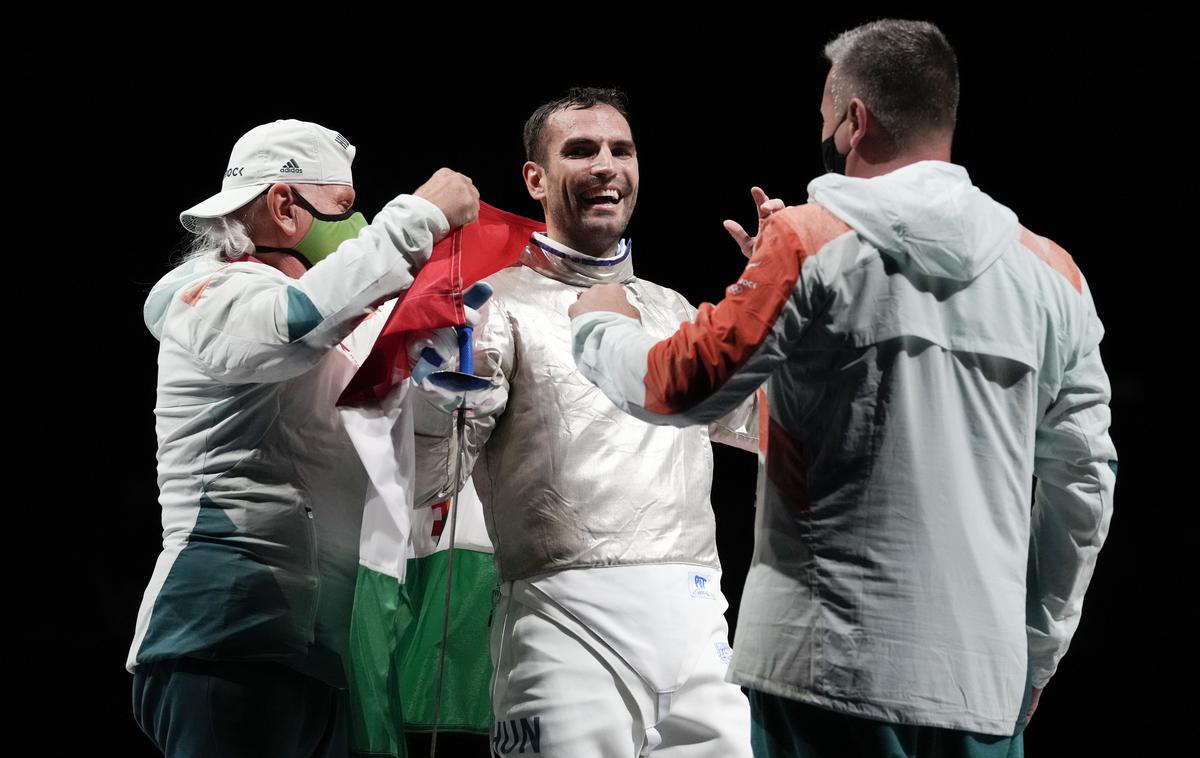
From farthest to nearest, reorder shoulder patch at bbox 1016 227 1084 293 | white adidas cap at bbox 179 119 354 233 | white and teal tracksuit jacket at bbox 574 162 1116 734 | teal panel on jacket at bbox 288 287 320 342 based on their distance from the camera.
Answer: white adidas cap at bbox 179 119 354 233 < teal panel on jacket at bbox 288 287 320 342 < shoulder patch at bbox 1016 227 1084 293 < white and teal tracksuit jacket at bbox 574 162 1116 734

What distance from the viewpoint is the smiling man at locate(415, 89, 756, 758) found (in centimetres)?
200

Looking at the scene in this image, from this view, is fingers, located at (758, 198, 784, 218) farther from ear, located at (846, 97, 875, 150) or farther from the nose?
the nose

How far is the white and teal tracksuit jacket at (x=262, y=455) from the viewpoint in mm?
1907

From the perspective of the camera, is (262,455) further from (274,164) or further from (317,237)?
(274,164)

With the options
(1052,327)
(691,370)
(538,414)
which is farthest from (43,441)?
(1052,327)

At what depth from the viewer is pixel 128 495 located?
12.0 feet

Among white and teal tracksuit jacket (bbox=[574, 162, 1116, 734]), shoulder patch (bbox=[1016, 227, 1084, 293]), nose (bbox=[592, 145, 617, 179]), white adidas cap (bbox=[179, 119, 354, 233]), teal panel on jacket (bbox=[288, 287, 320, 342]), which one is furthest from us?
nose (bbox=[592, 145, 617, 179])

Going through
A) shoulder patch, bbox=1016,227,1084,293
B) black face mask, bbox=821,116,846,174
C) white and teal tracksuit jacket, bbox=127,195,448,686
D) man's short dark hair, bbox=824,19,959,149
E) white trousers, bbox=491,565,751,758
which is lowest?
white trousers, bbox=491,565,751,758

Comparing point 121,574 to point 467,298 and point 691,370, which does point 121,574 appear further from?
point 691,370

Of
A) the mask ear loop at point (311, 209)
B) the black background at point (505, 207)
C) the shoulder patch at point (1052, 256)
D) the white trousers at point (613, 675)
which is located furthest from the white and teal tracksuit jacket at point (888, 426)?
the black background at point (505, 207)

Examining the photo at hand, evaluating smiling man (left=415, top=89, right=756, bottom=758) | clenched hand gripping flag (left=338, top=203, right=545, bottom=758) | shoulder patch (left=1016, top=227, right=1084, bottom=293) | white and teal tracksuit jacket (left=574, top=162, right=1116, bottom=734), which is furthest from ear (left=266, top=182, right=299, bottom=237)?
shoulder patch (left=1016, top=227, right=1084, bottom=293)

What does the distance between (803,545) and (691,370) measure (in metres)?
0.24

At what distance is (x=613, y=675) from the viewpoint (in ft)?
6.57

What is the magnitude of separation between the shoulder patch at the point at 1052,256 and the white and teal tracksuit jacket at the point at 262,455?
2.96 ft
